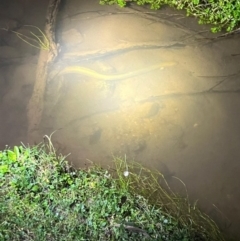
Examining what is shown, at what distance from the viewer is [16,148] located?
11.4 feet

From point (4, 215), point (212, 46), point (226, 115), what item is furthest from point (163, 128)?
point (4, 215)

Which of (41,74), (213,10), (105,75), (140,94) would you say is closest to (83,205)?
(140,94)

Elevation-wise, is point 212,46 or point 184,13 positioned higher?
point 184,13

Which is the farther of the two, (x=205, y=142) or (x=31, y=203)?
(x=205, y=142)

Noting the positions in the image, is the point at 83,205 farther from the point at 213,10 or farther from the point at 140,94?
the point at 213,10

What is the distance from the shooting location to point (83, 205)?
314 centimetres

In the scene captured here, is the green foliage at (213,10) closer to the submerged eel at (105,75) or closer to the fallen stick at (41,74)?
the submerged eel at (105,75)

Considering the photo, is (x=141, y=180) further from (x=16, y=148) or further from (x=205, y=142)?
(x=16, y=148)

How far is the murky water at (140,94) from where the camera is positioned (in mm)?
3648

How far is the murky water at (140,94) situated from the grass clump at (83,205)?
243 millimetres

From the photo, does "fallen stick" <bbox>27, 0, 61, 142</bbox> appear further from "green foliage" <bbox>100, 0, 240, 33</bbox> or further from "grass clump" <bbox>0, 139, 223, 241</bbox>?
"green foliage" <bbox>100, 0, 240, 33</bbox>

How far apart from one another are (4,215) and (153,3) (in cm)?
303

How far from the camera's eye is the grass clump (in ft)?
9.91

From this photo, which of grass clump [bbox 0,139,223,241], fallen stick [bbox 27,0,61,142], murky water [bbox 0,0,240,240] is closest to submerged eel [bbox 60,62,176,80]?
murky water [bbox 0,0,240,240]
